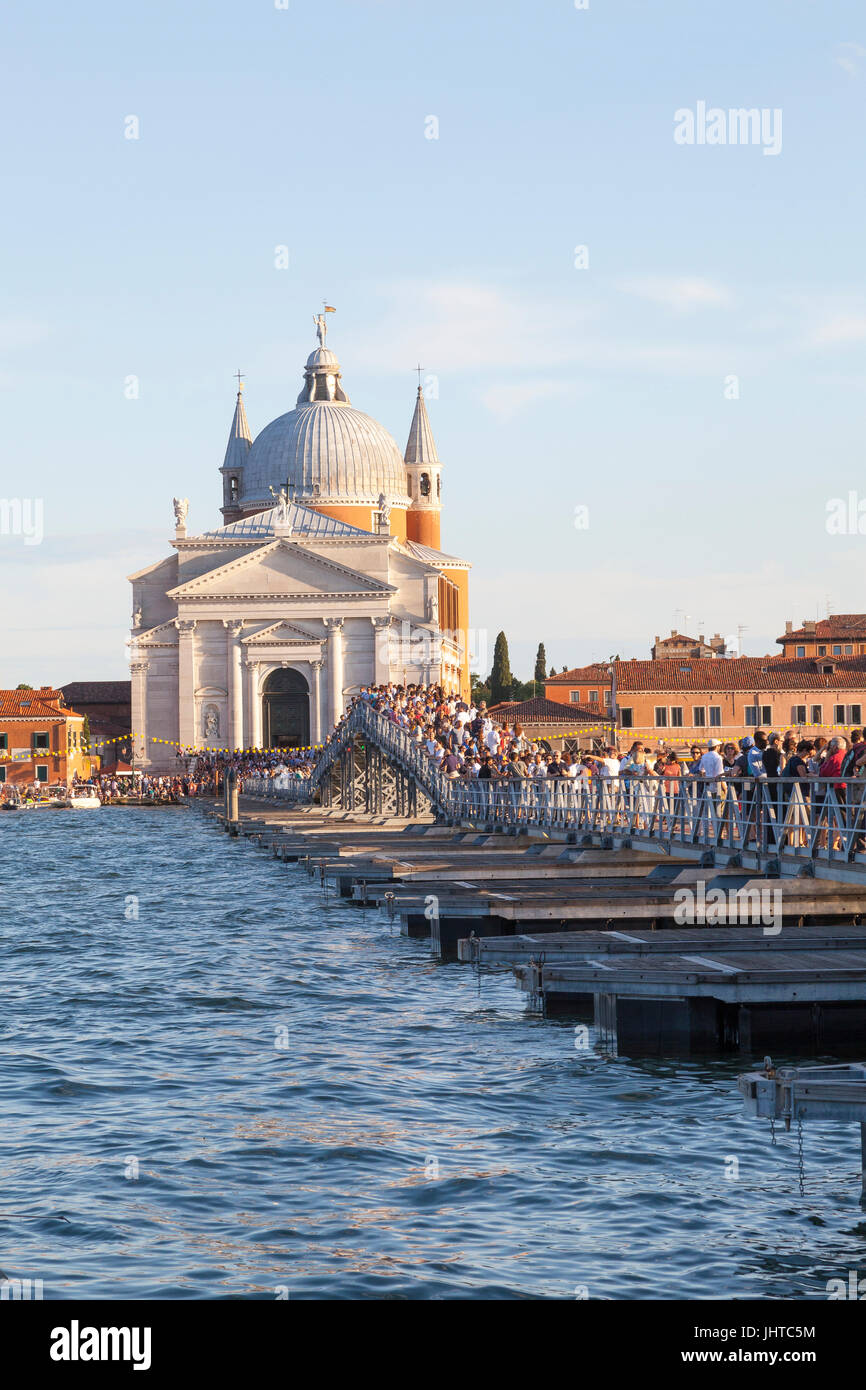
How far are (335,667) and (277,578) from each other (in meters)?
4.95

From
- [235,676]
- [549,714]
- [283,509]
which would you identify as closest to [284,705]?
[235,676]

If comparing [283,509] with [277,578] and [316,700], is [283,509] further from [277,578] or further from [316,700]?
[316,700]

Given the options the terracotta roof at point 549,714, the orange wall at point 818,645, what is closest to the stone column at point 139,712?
the terracotta roof at point 549,714

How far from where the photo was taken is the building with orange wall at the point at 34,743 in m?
91.2

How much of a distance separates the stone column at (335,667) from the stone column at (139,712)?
9392 mm

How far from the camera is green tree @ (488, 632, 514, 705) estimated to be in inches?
4916

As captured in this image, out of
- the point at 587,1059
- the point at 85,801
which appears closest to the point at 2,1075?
the point at 587,1059

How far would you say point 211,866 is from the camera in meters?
37.7

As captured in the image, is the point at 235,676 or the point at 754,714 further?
the point at 754,714

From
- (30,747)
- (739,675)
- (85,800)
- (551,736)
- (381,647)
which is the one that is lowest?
(85,800)

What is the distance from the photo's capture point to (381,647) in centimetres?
8325

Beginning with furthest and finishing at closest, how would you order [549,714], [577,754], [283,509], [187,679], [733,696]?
[549,714] < [283,509] < [733,696] < [187,679] < [577,754]
